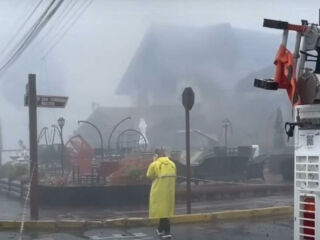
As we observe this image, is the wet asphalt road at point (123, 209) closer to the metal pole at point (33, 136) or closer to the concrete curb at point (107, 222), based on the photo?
the metal pole at point (33, 136)

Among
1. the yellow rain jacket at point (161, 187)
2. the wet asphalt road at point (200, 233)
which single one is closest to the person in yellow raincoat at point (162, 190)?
the yellow rain jacket at point (161, 187)

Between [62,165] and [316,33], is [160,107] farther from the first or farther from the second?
[316,33]

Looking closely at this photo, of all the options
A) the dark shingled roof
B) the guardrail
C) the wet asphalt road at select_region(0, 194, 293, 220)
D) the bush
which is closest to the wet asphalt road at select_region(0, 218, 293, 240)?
the wet asphalt road at select_region(0, 194, 293, 220)

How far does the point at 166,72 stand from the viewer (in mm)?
19562

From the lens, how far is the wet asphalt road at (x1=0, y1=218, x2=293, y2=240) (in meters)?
9.59

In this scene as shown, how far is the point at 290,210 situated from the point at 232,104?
7.70 m

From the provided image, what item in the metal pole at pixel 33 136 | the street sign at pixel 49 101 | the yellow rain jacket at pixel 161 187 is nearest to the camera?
the yellow rain jacket at pixel 161 187

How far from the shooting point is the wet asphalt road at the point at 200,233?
9.59 meters

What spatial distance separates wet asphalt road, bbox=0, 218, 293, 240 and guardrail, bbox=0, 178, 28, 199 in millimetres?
5289

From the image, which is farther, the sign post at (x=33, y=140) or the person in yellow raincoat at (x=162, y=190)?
the sign post at (x=33, y=140)

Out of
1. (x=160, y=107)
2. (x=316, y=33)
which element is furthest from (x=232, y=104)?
(x=316, y=33)

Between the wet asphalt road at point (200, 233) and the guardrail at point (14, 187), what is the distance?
5.29m

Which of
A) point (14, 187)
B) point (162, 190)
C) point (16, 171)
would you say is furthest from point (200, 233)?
point (16, 171)

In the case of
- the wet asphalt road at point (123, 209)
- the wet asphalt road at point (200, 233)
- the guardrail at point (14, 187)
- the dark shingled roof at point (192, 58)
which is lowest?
the wet asphalt road at point (200, 233)
